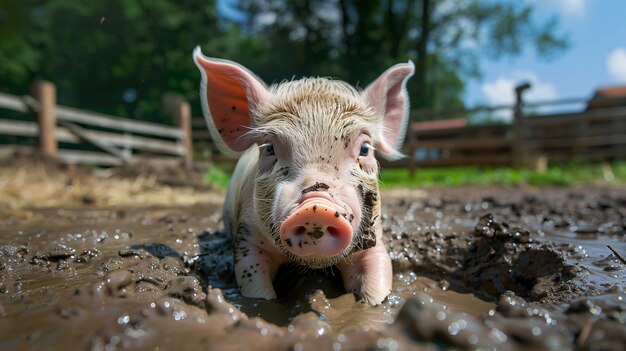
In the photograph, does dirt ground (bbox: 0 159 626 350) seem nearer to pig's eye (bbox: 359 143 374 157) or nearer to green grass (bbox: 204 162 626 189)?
pig's eye (bbox: 359 143 374 157)

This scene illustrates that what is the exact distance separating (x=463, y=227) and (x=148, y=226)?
261 centimetres

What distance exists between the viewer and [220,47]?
25875mm

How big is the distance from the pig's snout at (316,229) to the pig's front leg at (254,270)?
504 millimetres

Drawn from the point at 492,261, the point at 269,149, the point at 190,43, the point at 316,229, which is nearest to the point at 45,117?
the point at 269,149

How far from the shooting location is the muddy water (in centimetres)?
140

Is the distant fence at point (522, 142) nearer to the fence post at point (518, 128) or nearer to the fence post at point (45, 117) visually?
the fence post at point (518, 128)

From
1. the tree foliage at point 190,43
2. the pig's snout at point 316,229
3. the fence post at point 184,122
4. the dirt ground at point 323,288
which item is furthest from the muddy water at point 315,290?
the tree foliage at point 190,43

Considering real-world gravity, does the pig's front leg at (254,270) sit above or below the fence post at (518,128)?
below

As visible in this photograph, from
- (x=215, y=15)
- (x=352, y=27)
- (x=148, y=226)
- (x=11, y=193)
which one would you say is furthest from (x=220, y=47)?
(x=148, y=226)

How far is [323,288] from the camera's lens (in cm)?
249

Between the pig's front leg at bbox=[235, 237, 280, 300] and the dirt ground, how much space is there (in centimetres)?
8

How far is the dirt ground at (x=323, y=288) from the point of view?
1398mm

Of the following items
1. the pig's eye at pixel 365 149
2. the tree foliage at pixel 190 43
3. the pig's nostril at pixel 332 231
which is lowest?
the pig's nostril at pixel 332 231

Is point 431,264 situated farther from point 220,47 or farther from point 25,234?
point 220,47
